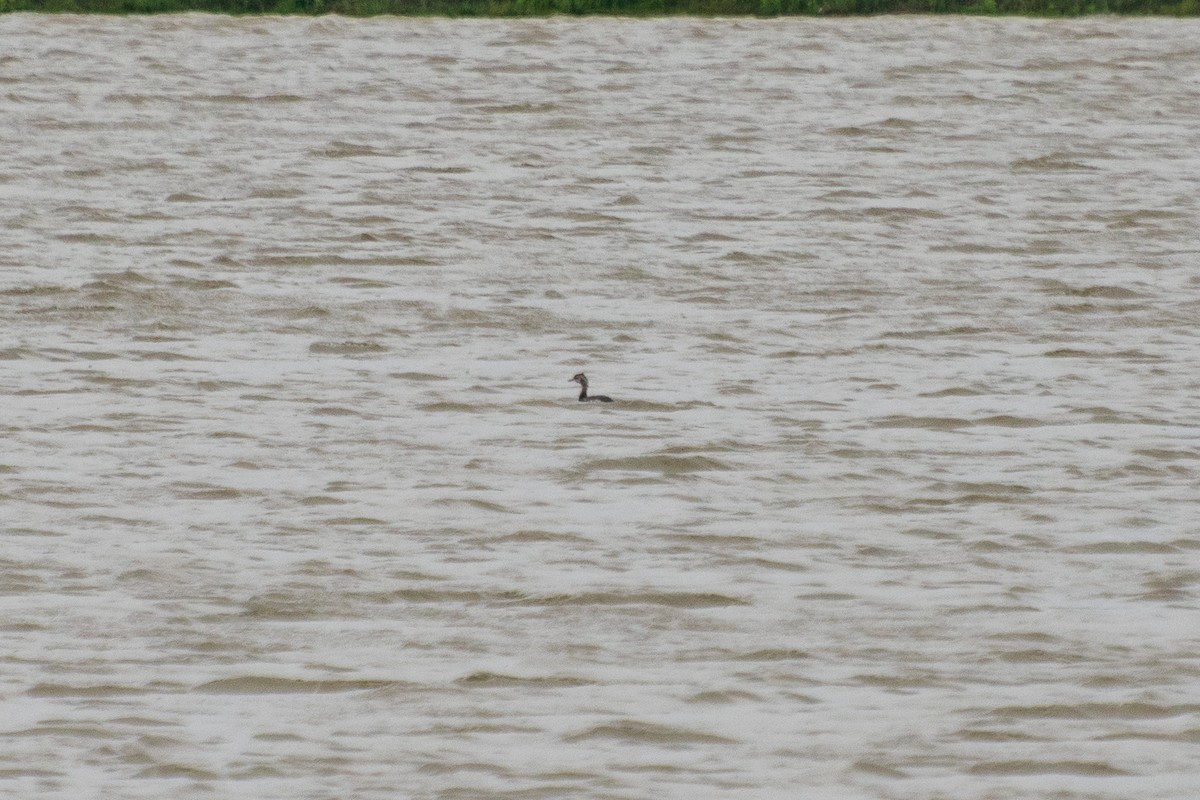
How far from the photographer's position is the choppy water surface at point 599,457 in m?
6.78

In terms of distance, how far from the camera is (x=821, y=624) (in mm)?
7750

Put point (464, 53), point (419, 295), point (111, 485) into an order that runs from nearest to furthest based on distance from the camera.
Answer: point (111, 485) < point (419, 295) < point (464, 53)

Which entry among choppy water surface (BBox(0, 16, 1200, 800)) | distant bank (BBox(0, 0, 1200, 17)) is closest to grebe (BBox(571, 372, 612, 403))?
choppy water surface (BBox(0, 16, 1200, 800))

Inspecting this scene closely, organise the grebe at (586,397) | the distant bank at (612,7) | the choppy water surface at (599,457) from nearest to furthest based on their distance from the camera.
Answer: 1. the choppy water surface at (599,457)
2. the grebe at (586,397)
3. the distant bank at (612,7)

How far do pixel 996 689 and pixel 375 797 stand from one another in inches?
70.7

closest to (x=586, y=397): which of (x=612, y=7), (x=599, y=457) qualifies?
(x=599, y=457)

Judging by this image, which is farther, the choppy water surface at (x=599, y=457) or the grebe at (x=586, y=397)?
the grebe at (x=586, y=397)

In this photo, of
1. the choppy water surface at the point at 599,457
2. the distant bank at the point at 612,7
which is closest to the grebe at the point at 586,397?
the choppy water surface at the point at 599,457

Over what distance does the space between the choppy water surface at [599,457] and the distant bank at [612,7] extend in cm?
620

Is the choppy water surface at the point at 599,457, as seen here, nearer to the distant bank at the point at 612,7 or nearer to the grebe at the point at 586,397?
the grebe at the point at 586,397

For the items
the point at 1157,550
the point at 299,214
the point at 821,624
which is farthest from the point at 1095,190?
the point at 821,624

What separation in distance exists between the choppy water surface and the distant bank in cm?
620

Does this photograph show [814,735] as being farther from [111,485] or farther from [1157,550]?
[111,485]

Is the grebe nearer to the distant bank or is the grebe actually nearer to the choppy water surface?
the choppy water surface
